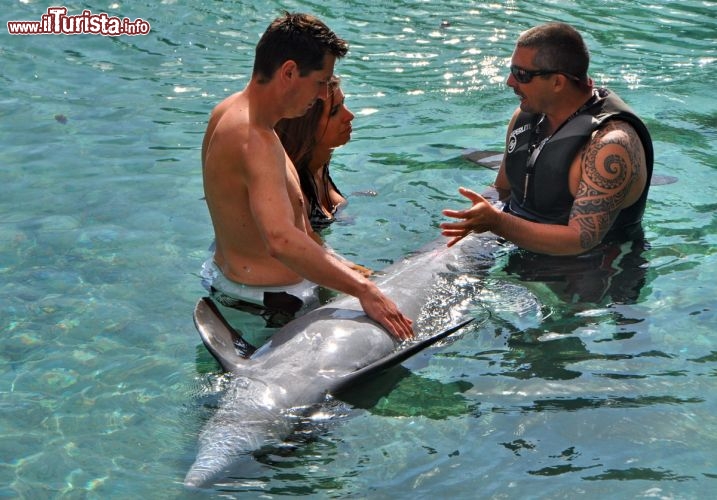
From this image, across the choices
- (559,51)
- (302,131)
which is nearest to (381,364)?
(302,131)

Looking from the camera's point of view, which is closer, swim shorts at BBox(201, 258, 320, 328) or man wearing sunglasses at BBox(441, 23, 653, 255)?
swim shorts at BBox(201, 258, 320, 328)

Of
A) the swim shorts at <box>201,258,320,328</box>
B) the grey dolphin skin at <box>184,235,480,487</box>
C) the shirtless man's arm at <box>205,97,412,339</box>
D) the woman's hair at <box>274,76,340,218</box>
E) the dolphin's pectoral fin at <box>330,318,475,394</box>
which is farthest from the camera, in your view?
the woman's hair at <box>274,76,340,218</box>

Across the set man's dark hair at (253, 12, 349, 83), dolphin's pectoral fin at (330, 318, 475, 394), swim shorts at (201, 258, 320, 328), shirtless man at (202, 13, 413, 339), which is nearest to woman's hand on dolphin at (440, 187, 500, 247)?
shirtless man at (202, 13, 413, 339)

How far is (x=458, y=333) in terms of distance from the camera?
609 centimetres

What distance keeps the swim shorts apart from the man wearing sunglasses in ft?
3.07

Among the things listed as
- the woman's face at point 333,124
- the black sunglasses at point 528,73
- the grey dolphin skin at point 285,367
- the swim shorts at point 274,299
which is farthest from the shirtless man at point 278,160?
the black sunglasses at point 528,73

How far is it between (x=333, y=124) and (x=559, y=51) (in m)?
1.70

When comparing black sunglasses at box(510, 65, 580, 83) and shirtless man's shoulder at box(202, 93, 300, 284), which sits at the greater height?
black sunglasses at box(510, 65, 580, 83)

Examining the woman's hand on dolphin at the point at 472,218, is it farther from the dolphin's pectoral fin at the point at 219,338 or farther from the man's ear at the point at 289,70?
the dolphin's pectoral fin at the point at 219,338

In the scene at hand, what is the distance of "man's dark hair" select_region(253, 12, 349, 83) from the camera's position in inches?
216

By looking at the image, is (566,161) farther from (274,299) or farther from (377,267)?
(274,299)

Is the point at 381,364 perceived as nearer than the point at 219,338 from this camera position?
Yes

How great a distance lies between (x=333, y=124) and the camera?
23.8 ft

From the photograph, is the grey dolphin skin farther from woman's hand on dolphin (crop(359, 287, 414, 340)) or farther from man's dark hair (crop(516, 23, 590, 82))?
man's dark hair (crop(516, 23, 590, 82))
